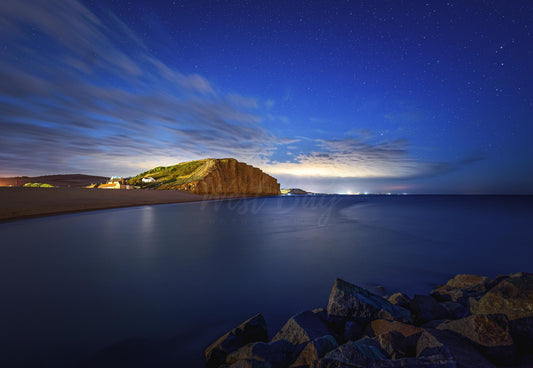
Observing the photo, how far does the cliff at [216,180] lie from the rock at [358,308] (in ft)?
189

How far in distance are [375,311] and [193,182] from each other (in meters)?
60.3

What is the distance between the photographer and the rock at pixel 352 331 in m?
2.96

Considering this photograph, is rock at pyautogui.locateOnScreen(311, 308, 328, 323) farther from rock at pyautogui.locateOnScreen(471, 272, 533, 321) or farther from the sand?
the sand

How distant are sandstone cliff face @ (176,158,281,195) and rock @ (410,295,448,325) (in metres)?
57.9

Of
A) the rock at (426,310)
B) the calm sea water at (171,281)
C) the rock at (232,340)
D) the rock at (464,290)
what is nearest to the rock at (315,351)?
the rock at (232,340)

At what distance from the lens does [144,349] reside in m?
2.99

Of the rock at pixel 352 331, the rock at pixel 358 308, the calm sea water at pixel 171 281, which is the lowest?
the calm sea water at pixel 171 281

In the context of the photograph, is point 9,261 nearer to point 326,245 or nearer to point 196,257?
point 196,257

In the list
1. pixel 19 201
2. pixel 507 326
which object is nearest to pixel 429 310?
pixel 507 326

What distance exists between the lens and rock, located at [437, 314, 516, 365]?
6.84 feet

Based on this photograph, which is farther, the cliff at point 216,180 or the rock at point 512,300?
the cliff at point 216,180

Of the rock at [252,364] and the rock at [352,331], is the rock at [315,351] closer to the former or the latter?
the rock at [252,364]

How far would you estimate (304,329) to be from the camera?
2.73m

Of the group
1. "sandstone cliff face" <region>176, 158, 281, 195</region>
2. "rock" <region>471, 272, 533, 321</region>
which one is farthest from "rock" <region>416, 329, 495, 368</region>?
"sandstone cliff face" <region>176, 158, 281, 195</region>
